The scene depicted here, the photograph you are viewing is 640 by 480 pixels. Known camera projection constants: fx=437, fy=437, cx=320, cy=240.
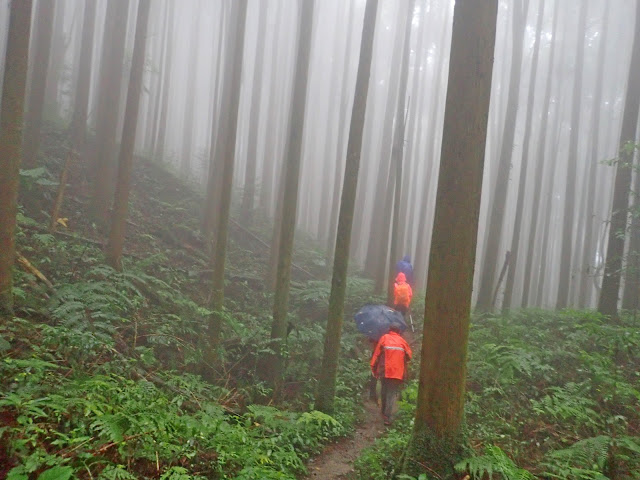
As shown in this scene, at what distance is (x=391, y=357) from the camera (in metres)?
7.53

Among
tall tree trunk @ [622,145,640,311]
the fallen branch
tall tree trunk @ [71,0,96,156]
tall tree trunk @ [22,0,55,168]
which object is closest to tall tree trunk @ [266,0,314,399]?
tall tree trunk @ [22,0,55,168]

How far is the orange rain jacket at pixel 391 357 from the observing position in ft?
24.5

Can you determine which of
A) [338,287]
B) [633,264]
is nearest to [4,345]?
[338,287]

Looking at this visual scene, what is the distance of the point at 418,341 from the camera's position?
1157 cm

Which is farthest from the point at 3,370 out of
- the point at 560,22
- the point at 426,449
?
the point at 560,22

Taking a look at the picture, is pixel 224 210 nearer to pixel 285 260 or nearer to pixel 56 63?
pixel 285 260

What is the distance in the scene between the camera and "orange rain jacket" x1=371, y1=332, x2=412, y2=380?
24.5 feet

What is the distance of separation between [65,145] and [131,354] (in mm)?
10344

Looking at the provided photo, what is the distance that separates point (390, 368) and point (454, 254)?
403 centimetres

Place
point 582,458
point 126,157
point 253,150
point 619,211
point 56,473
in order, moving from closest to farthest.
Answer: point 56,473 < point 582,458 < point 126,157 < point 619,211 < point 253,150

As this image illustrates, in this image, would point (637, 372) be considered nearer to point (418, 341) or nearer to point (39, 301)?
point (418, 341)

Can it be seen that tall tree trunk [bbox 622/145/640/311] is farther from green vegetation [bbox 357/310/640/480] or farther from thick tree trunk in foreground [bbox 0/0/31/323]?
thick tree trunk in foreground [bbox 0/0/31/323]

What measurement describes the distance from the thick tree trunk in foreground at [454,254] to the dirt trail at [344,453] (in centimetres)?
155

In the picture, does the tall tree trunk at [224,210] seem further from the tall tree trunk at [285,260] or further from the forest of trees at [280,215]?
the tall tree trunk at [285,260]
